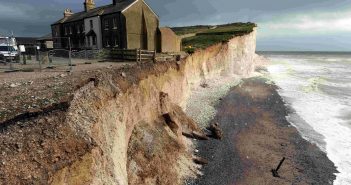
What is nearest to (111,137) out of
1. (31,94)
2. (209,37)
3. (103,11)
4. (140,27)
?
(31,94)

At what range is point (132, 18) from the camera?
128 feet

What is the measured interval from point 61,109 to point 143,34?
30122mm

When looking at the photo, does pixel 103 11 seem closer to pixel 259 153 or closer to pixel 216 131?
pixel 216 131

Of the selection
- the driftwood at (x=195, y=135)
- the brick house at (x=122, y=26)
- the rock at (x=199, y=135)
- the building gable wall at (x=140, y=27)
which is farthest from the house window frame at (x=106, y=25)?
the rock at (x=199, y=135)

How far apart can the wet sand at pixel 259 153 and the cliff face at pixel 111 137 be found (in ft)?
7.56

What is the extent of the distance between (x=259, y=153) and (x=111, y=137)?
1476 cm

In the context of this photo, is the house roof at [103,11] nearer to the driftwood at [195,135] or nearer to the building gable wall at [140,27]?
the building gable wall at [140,27]

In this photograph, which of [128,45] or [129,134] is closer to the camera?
[129,134]

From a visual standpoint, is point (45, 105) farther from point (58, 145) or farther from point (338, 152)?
point (338, 152)

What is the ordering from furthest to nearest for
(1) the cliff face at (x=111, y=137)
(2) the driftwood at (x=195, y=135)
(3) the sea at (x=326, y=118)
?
(2) the driftwood at (x=195, y=135) → (3) the sea at (x=326, y=118) → (1) the cliff face at (x=111, y=137)

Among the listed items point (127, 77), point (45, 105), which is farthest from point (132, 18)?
point (45, 105)

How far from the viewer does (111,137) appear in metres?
12.8

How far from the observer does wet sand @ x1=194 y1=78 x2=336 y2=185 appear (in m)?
19.6

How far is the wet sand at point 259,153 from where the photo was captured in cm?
1958
